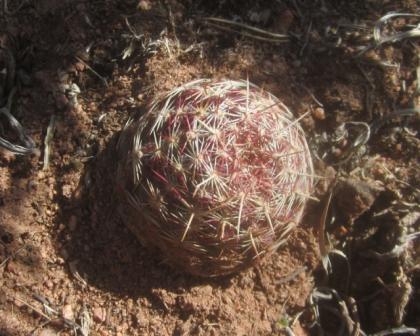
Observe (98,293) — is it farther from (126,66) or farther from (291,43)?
(291,43)

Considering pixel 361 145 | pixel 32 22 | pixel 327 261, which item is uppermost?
pixel 32 22

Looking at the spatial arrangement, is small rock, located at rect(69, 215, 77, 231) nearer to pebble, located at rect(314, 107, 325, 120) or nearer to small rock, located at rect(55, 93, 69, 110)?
small rock, located at rect(55, 93, 69, 110)

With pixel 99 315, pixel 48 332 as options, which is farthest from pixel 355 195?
pixel 48 332

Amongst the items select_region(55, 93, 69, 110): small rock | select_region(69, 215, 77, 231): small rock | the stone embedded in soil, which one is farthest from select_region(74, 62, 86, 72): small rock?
the stone embedded in soil

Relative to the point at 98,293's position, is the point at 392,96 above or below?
above

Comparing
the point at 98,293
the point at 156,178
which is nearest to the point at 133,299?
the point at 98,293

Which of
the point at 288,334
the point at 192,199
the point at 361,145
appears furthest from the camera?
the point at 361,145
